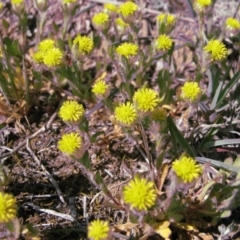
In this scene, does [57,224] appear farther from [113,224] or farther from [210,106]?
[210,106]

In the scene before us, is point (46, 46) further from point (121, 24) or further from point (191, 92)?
point (191, 92)

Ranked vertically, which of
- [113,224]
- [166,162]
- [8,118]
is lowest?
[113,224]

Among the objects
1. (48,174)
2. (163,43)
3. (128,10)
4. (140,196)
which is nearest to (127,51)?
(163,43)

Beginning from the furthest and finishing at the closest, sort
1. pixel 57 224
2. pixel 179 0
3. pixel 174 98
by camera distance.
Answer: pixel 179 0, pixel 174 98, pixel 57 224

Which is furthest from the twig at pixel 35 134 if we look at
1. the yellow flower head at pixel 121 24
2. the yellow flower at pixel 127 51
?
the yellow flower head at pixel 121 24

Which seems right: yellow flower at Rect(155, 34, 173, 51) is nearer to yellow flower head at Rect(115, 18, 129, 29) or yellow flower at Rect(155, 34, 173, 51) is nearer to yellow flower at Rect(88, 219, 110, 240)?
yellow flower head at Rect(115, 18, 129, 29)

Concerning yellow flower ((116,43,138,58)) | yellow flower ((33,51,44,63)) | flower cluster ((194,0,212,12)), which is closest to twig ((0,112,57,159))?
yellow flower ((33,51,44,63))

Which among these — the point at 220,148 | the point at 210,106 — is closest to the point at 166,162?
the point at 220,148
